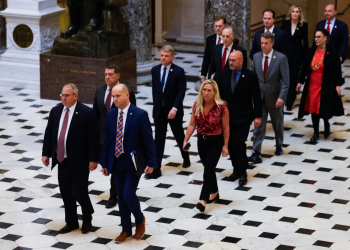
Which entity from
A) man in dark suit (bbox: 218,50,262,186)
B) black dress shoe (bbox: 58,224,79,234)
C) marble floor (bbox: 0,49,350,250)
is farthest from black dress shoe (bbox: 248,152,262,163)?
black dress shoe (bbox: 58,224,79,234)

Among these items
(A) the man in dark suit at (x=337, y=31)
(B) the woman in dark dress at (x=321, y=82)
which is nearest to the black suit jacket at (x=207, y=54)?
(B) the woman in dark dress at (x=321, y=82)

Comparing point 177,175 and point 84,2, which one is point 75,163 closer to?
point 177,175

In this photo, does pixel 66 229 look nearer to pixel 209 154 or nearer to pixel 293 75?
pixel 209 154

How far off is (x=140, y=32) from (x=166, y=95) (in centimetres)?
563

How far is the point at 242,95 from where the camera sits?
8.34 m

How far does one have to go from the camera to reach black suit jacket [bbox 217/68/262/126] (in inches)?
326

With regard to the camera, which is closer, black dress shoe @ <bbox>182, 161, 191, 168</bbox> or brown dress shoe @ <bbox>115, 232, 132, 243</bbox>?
brown dress shoe @ <bbox>115, 232, 132, 243</bbox>

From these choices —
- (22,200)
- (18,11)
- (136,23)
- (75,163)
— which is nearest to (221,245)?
(75,163)

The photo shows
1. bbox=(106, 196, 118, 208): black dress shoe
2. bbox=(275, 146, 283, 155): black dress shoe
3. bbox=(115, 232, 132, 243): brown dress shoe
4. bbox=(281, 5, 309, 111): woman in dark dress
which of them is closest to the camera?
bbox=(115, 232, 132, 243): brown dress shoe

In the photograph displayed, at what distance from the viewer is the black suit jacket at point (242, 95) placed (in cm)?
828

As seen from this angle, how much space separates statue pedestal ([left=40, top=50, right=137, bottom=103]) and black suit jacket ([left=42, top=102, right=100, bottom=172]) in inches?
222

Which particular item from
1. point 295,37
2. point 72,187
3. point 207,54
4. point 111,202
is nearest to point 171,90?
point 207,54

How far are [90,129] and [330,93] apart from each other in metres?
4.72

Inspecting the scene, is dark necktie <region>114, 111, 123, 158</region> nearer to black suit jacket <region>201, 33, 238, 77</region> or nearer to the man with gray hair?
the man with gray hair
